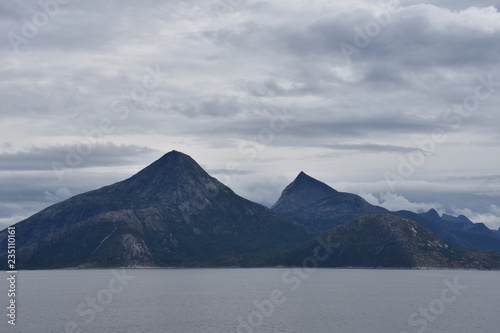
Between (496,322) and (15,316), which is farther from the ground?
(15,316)

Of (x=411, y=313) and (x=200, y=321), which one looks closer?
(x=200, y=321)

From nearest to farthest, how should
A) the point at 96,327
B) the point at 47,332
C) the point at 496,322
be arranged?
the point at 47,332, the point at 96,327, the point at 496,322

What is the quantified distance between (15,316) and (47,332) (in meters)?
38.9

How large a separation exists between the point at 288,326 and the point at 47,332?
67.0 m

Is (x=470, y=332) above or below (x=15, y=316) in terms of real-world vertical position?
below

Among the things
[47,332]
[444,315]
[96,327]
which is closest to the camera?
[47,332]

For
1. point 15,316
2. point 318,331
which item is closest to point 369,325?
point 318,331

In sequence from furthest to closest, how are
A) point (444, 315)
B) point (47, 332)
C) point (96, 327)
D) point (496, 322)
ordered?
point (444, 315) → point (496, 322) → point (96, 327) → point (47, 332)

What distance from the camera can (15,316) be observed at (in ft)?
591

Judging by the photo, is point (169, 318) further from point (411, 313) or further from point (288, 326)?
point (411, 313)

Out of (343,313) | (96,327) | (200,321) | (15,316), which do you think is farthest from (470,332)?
(15,316)

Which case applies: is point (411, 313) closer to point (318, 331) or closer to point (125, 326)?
point (318, 331)

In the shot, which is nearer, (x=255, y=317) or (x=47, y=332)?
(x=47, y=332)

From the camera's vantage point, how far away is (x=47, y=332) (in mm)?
148250
